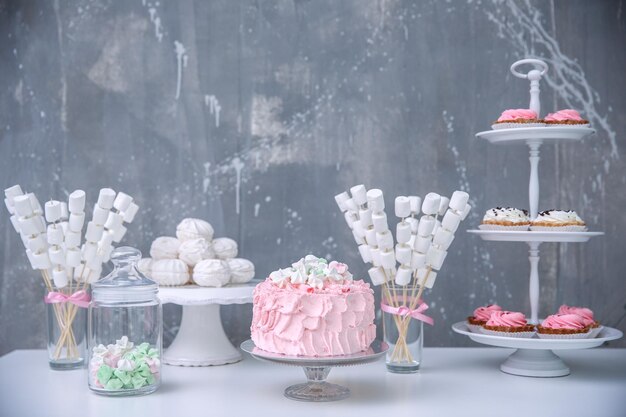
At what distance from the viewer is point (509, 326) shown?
192 centimetres

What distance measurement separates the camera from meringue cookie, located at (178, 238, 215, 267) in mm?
2066

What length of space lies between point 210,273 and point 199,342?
233 millimetres

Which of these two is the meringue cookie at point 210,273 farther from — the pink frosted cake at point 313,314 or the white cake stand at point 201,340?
the pink frosted cake at point 313,314

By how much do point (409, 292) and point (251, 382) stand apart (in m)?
0.52

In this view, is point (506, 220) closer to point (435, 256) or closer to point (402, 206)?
point (435, 256)

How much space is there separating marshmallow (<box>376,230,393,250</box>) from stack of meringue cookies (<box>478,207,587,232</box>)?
0.33 meters

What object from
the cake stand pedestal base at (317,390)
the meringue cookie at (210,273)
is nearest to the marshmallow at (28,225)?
the meringue cookie at (210,273)

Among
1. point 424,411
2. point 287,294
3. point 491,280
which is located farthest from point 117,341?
point 491,280

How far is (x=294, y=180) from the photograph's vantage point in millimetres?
2428

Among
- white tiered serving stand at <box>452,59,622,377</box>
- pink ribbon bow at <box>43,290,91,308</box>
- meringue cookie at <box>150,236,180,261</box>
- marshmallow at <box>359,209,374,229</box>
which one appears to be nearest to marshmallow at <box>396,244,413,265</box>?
marshmallow at <box>359,209,374,229</box>

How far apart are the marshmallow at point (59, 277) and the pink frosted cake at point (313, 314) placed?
0.62 m

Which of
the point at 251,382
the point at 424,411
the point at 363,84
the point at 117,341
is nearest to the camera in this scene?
the point at 424,411

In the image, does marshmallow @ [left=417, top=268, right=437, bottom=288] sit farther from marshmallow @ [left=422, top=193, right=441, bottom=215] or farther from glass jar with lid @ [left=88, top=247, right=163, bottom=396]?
glass jar with lid @ [left=88, top=247, right=163, bottom=396]

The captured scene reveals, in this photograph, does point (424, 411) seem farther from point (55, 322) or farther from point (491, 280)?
point (55, 322)
